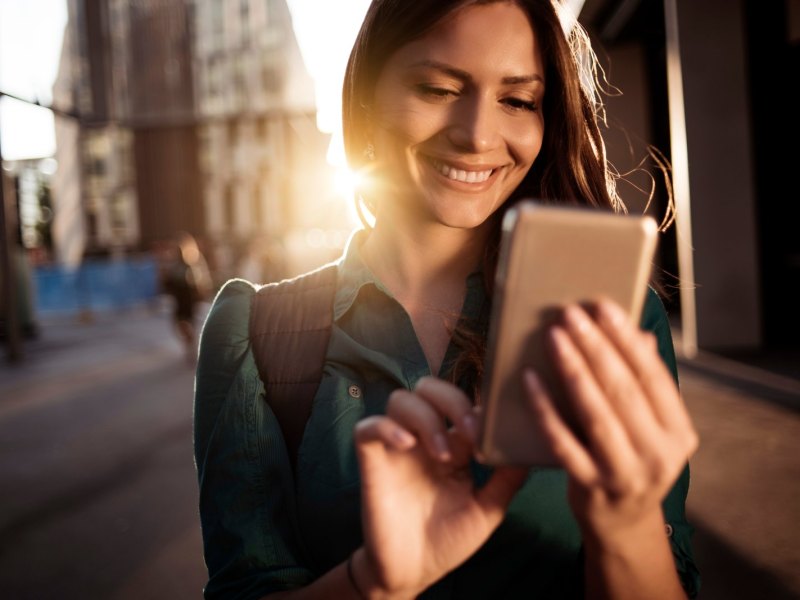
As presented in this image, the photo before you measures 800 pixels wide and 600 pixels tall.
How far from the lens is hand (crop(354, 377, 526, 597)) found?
Result: 78 centimetres

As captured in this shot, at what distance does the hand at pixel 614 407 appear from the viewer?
0.63 metres

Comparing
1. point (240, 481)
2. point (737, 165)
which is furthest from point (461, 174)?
point (737, 165)

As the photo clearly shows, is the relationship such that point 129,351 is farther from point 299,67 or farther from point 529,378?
point 299,67

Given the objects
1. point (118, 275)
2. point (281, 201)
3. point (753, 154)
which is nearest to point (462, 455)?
point (753, 154)

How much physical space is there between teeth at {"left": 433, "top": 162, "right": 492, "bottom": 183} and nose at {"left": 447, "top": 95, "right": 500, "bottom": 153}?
0.05m

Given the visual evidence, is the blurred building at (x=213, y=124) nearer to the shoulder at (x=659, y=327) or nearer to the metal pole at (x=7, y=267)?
the metal pole at (x=7, y=267)

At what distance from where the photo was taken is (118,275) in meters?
21.1

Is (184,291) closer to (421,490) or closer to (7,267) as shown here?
(7,267)

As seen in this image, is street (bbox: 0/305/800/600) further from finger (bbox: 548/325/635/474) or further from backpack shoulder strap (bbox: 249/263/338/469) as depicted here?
finger (bbox: 548/325/635/474)

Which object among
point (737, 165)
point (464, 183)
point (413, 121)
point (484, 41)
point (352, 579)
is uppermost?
point (737, 165)

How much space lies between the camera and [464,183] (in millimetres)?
1294

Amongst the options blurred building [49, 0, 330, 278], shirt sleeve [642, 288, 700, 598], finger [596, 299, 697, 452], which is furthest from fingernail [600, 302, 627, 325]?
blurred building [49, 0, 330, 278]

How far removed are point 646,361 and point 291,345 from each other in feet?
2.60

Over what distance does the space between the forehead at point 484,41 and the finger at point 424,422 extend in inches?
26.9
